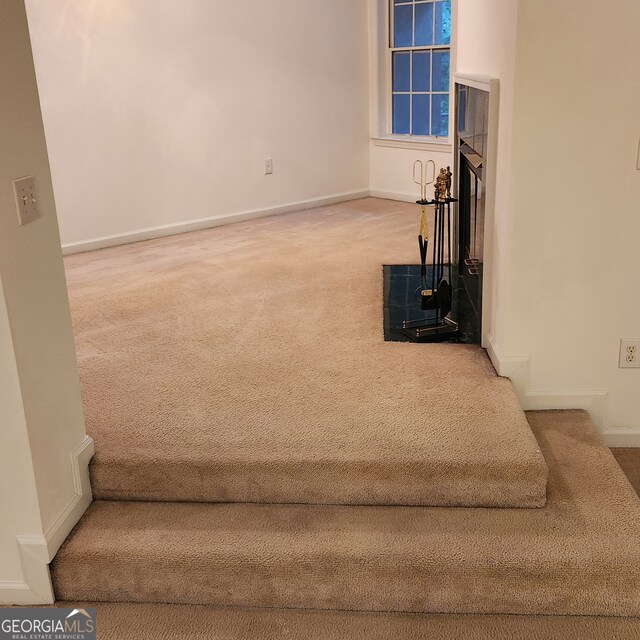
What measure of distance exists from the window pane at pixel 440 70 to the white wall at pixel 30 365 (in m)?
5.06

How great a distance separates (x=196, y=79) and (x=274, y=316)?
2.76m

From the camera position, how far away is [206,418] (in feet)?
9.11

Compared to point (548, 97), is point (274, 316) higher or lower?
lower

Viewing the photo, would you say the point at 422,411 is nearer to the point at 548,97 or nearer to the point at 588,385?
the point at 588,385

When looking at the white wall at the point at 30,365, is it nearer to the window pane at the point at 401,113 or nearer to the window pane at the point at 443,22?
the window pane at the point at 443,22

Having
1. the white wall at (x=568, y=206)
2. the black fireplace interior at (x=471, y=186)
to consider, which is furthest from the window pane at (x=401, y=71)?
the white wall at (x=568, y=206)

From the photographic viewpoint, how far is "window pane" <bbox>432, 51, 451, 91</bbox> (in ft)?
21.7

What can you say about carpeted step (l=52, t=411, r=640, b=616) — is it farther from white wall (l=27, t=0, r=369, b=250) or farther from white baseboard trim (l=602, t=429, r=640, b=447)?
white wall (l=27, t=0, r=369, b=250)

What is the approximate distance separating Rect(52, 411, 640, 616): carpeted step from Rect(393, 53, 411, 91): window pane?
528 cm

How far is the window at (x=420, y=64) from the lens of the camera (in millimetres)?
6609

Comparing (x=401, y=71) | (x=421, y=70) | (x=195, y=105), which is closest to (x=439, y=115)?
(x=421, y=70)

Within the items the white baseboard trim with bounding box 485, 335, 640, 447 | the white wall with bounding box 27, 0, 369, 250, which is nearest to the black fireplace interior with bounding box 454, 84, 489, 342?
the white baseboard trim with bounding box 485, 335, 640, 447

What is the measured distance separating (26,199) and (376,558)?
1447mm

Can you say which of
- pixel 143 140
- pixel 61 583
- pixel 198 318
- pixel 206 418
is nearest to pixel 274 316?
pixel 198 318
